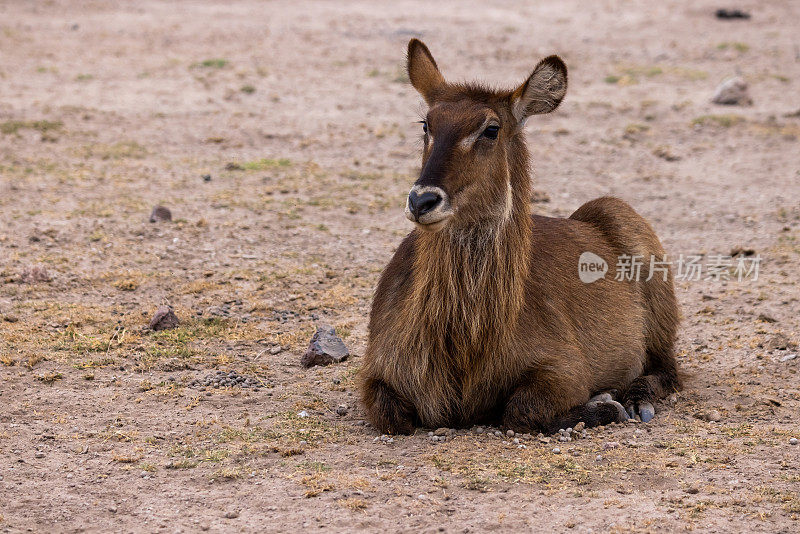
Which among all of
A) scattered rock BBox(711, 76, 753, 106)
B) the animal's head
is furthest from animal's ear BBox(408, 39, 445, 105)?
scattered rock BBox(711, 76, 753, 106)

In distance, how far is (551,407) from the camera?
20.3 feet

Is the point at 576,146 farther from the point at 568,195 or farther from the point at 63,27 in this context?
the point at 63,27

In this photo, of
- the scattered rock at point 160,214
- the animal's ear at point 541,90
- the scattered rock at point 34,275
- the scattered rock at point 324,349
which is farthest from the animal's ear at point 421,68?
the scattered rock at point 160,214

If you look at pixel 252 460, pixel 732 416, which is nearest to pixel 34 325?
pixel 252 460

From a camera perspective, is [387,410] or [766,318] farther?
[766,318]

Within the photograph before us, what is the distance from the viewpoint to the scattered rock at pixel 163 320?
25.5ft

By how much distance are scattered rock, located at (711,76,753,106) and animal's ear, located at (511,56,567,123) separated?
8.90 m

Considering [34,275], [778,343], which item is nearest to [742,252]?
[778,343]

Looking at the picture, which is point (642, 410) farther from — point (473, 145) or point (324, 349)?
point (324, 349)

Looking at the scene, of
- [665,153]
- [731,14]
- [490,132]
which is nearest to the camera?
[490,132]

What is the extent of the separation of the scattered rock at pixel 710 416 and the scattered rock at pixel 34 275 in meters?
5.46

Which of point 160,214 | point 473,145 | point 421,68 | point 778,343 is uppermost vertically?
point 421,68

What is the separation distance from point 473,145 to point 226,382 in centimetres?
243

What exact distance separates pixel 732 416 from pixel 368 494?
2671 mm
